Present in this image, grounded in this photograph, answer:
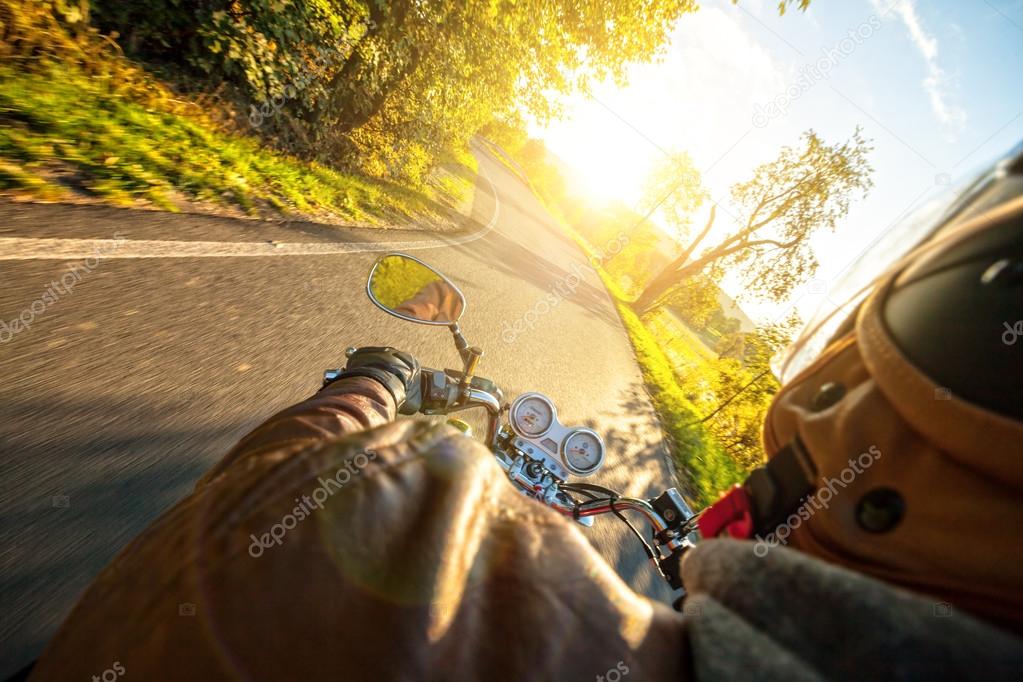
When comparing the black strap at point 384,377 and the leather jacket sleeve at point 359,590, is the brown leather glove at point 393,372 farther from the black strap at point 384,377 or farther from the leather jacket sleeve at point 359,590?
the leather jacket sleeve at point 359,590

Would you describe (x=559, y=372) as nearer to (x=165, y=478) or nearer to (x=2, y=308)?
(x=165, y=478)

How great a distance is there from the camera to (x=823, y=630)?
0.49m

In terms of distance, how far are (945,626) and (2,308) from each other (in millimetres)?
4119

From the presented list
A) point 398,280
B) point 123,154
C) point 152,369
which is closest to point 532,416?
point 398,280

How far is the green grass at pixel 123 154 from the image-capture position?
3.52 m

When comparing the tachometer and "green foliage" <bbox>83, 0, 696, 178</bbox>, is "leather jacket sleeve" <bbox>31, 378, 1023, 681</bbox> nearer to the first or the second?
the tachometer

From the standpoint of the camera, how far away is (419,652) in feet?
1.76

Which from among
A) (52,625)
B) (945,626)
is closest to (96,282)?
(52,625)

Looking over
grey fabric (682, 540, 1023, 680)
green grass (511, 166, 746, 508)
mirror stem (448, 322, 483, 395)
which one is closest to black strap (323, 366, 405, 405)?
mirror stem (448, 322, 483, 395)

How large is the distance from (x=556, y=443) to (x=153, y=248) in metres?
3.92

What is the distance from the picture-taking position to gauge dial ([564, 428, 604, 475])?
2051mm

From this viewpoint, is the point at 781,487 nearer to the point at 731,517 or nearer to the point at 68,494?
the point at 731,517

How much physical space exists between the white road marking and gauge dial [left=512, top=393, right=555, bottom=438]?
354cm

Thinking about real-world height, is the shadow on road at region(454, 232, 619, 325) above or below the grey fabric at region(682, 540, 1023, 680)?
below
